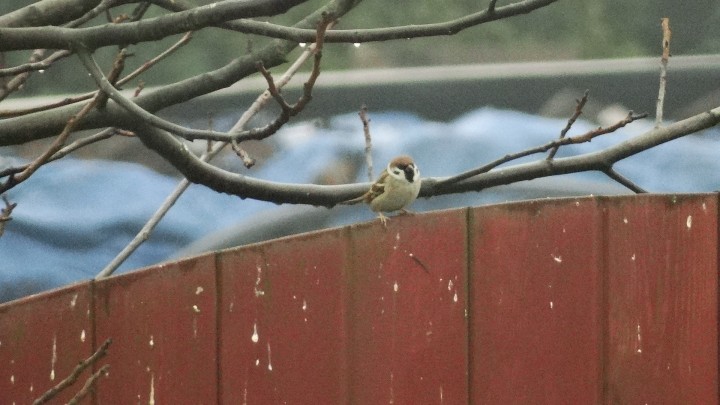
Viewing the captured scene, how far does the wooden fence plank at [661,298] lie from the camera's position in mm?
1001

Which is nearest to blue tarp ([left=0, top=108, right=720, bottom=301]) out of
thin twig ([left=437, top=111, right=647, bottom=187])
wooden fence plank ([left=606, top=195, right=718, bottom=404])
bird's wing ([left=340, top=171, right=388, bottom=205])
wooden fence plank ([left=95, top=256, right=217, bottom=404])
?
bird's wing ([left=340, top=171, right=388, bottom=205])

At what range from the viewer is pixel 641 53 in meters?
1.71

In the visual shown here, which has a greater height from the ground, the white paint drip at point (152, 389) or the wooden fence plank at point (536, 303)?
the wooden fence plank at point (536, 303)

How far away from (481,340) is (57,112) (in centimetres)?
50

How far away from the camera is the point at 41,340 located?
31.6 inches

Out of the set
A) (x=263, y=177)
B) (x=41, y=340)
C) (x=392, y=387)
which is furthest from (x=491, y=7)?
(x=263, y=177)

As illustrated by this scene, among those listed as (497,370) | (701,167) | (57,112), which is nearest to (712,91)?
(701,167)

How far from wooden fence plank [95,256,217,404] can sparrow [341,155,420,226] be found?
0.51 metres

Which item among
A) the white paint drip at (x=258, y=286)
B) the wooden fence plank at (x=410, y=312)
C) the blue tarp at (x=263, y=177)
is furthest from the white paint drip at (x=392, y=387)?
the blue tarp at (x=263, y=177)

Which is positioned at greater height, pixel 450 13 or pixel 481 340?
pixel 450 13

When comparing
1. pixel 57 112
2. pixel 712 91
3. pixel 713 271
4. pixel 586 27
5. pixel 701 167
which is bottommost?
pixel 713 271

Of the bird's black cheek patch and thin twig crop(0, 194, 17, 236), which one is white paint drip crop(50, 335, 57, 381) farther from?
the bird's black cheek patch

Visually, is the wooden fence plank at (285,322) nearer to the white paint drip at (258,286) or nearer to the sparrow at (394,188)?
the white paint drip at (258,286)

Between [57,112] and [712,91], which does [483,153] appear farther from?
[57,112]
